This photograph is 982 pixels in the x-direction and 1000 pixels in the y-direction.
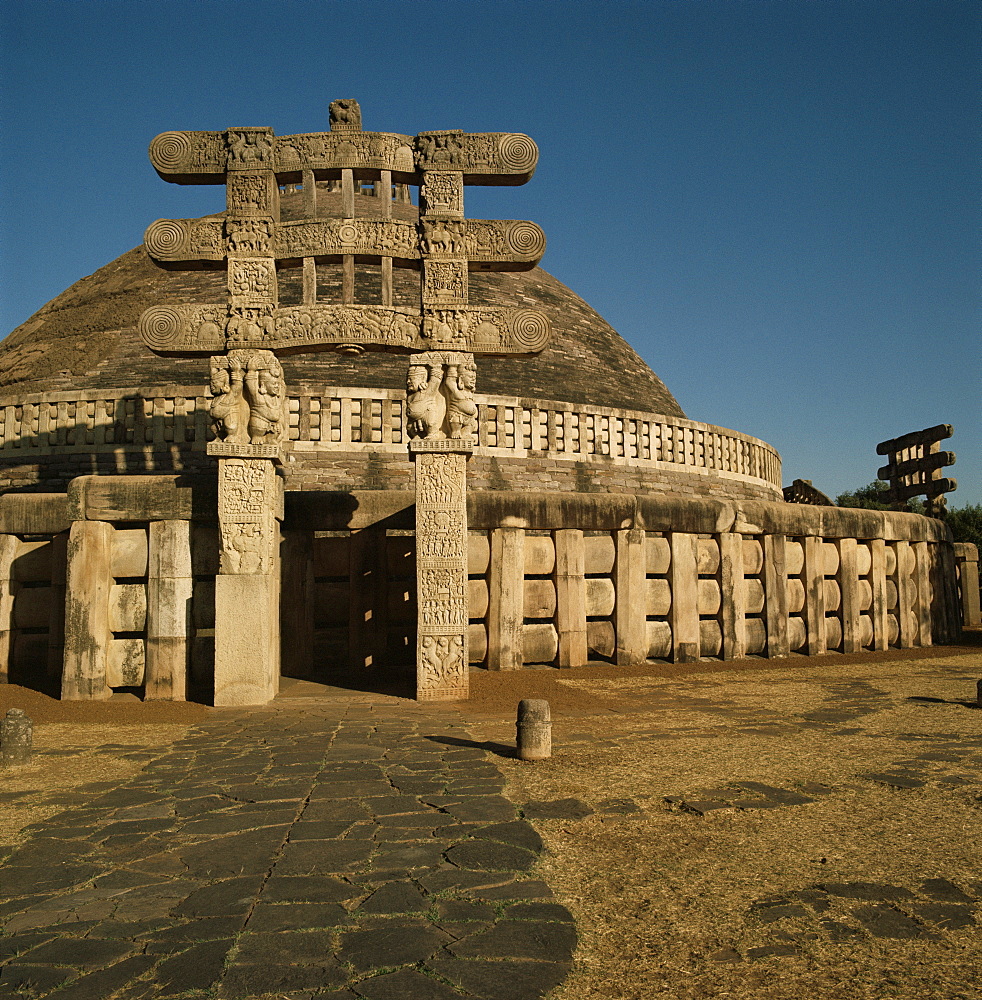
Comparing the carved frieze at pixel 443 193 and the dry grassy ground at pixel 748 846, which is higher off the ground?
the carved frieze at pixel 443 193

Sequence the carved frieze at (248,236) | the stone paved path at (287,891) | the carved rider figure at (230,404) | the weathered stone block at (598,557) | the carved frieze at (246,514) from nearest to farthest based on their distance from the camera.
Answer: the stone paved path at (287,891) < the carved frieze at (246,514) < the carved rider figure at (230,404) < the carved frieze at (248,236) < the weathered stone block at (598,557)

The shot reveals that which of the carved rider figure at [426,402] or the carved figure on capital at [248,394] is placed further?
the carved rider figure at [426,402]

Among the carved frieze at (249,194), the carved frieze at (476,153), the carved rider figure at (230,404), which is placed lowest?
the carved rider figure at (230,404)

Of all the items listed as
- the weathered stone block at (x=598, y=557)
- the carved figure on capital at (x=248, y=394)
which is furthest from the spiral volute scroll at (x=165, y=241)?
the weathered stone block at (x=598, y=557)

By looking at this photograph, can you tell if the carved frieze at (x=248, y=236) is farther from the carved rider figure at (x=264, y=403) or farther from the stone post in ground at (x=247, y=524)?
the carved rider figure at (x=264, y=403)

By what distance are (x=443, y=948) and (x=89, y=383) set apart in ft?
61.7

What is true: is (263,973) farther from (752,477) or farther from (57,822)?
(752,477)

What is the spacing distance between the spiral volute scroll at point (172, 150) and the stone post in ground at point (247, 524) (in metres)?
2.16

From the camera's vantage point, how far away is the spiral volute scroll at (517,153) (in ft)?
26.7

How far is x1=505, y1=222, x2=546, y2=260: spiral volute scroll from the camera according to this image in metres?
8.18

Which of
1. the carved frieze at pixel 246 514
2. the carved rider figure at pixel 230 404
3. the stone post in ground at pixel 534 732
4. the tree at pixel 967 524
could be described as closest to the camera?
the stone post in ground at pixel 534 732

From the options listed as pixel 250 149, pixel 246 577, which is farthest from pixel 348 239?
pixel 246 577

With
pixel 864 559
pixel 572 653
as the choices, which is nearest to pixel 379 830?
pixel 572 653

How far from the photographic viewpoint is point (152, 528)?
7.89 m
